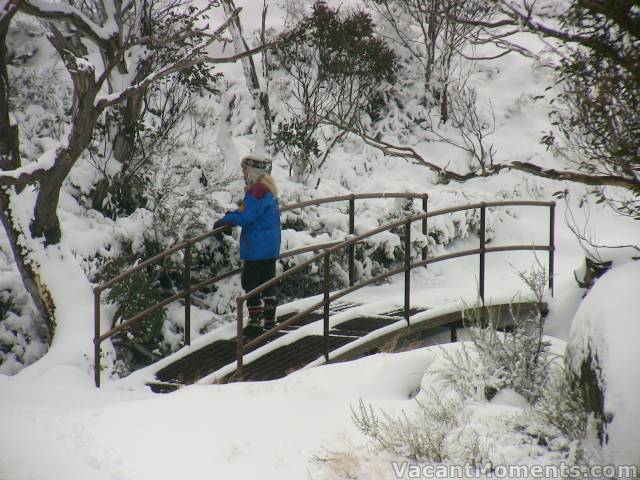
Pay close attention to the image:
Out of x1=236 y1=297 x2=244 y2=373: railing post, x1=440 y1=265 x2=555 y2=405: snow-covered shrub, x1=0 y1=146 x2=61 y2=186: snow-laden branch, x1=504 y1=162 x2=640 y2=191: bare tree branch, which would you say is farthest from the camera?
x1=0 y1=146 x2=61 y2=186: snow-laden branch

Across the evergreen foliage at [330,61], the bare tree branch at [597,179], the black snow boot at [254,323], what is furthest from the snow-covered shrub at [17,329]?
the evergreen foliage at [330,61]

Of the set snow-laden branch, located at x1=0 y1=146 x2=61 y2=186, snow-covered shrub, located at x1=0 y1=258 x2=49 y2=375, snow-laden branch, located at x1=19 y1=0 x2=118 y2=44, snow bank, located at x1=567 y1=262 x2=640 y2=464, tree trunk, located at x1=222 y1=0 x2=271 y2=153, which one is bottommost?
snow-covered shrub, located at x1=0 y1=258 x2=49 y2=375

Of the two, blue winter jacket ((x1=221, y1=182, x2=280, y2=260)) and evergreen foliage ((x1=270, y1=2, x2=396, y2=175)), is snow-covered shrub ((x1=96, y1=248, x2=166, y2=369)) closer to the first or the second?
blue winter jacket ((x1=221, y1=182, x2=280, y2=260))

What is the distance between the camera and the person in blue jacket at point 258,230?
7.79 metres

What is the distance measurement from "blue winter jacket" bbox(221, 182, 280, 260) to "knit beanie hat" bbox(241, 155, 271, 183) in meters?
0.09

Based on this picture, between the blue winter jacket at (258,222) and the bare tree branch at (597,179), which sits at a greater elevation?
the bare tree branch at (597,179)

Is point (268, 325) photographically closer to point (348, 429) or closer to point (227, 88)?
point (348, 429)

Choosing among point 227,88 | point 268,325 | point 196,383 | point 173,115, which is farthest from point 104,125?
point 227,88

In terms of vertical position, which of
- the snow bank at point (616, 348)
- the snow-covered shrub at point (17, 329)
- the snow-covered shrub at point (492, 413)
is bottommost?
the snow-covered shrub at point (17, 329)

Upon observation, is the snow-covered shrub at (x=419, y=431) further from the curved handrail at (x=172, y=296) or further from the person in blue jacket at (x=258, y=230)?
the person in blue jacket at (x=258, y=230)

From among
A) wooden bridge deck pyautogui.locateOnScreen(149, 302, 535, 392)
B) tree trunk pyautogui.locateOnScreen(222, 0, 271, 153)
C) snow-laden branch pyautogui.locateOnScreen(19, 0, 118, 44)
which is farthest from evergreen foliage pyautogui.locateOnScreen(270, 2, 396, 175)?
wooden bridge deck pyautogui.locateOnScreen(149, 302, 535, 392)

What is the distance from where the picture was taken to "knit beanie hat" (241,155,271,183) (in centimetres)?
780

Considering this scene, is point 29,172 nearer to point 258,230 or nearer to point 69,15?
point 69,15

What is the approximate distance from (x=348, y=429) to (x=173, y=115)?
837cm
